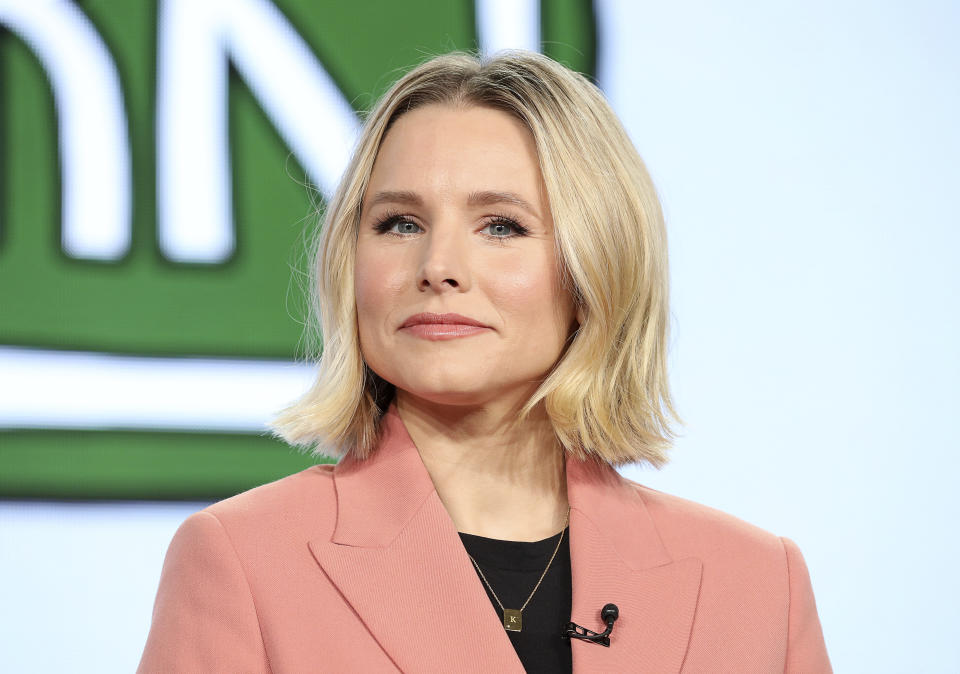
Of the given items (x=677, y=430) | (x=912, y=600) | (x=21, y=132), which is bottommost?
(x=912, y=600)

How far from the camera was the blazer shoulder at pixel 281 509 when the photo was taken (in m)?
1.63

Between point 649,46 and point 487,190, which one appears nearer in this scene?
point 487,190

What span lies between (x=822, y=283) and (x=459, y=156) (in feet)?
5.15

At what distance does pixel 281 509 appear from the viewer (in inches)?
66.2

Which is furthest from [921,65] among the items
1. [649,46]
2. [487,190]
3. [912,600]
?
[487,190]

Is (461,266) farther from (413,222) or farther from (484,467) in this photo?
(484,467)

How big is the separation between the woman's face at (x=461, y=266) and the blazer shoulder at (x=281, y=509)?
204mm

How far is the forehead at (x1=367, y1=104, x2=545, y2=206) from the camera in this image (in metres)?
1.74

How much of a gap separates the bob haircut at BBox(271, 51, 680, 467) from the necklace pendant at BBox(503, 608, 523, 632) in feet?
0.96

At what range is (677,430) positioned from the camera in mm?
1983

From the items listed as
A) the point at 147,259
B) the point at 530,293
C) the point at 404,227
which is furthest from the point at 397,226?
the point at 147,259

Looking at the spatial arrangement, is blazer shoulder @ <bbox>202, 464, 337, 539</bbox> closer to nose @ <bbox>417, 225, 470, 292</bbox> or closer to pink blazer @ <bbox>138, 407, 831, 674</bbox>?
pink blazer @ <bbox>138, 407, 831, 674</bbox>

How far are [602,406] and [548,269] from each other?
255mm

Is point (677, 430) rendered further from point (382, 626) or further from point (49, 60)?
point (49, 60)
